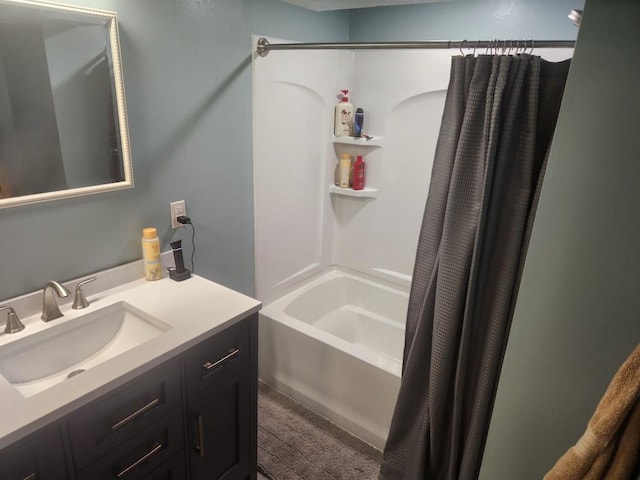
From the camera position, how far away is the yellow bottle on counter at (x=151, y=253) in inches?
63.5

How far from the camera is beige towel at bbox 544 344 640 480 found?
23.7 inches

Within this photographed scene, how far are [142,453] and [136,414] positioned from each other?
150 millimetres

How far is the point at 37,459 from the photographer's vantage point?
3.26 feet

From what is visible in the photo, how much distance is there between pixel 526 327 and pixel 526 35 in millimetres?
1629

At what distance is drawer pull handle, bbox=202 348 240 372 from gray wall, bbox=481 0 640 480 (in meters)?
0.88

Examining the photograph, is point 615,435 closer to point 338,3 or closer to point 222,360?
point 222,360

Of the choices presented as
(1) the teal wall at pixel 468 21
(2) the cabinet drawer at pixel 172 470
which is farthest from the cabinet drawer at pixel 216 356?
(1) the teal wall at pixel 468 21

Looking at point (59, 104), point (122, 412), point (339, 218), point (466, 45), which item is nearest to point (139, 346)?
point (122, 412)

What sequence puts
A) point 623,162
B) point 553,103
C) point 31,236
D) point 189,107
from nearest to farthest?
point 623,162 → point 553,103 → point 31,236 → point 189,107

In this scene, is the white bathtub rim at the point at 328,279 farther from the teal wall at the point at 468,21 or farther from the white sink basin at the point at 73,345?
the teal wall at the point at 468,21

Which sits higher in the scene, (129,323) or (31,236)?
(31,236)

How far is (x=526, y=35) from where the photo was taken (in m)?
1.97

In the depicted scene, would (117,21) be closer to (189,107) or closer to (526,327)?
(189,107)

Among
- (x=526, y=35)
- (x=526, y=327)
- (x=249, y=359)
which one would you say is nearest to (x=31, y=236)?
(x=249, y=359)
